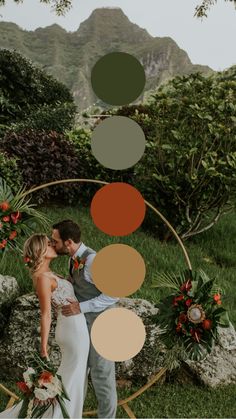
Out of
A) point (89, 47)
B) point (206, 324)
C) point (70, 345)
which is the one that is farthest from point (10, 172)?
point (89, 47)

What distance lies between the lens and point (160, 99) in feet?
23.2

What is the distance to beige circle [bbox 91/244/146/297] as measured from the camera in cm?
386

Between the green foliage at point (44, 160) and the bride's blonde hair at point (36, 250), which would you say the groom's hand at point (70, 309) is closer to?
the bride's blonde hair at point (36, 250)

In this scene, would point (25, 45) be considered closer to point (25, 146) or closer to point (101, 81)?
point (25, 146)

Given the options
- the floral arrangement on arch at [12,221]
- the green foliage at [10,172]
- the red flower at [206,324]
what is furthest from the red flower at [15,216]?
the green foliage at [10,172]

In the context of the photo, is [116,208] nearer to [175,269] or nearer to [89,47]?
[175,269]

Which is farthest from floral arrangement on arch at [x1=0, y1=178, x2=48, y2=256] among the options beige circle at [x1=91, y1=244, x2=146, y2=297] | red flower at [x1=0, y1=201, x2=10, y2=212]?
beige circle at [x1=91, y1=244, x2=146, y2=297]

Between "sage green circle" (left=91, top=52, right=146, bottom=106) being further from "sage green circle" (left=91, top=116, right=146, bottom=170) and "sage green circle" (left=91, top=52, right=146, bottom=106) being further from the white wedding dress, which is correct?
the white wedding dress

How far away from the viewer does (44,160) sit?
299 inches

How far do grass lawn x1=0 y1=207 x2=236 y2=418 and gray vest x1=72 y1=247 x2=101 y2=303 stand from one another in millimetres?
1129

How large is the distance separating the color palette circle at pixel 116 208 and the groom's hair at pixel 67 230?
135mm

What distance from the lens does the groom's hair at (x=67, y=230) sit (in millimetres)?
3844

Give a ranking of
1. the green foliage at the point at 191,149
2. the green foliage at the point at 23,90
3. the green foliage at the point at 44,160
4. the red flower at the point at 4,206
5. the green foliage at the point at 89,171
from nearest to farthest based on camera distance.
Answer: the red flower at the point at 4,206 < the green foliage at the point at 191,149 < the green foliage at the point at 44,160 < the green foliage at the point at 89,171 < the green foliage at the point at 23,90

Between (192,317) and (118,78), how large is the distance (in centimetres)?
164
